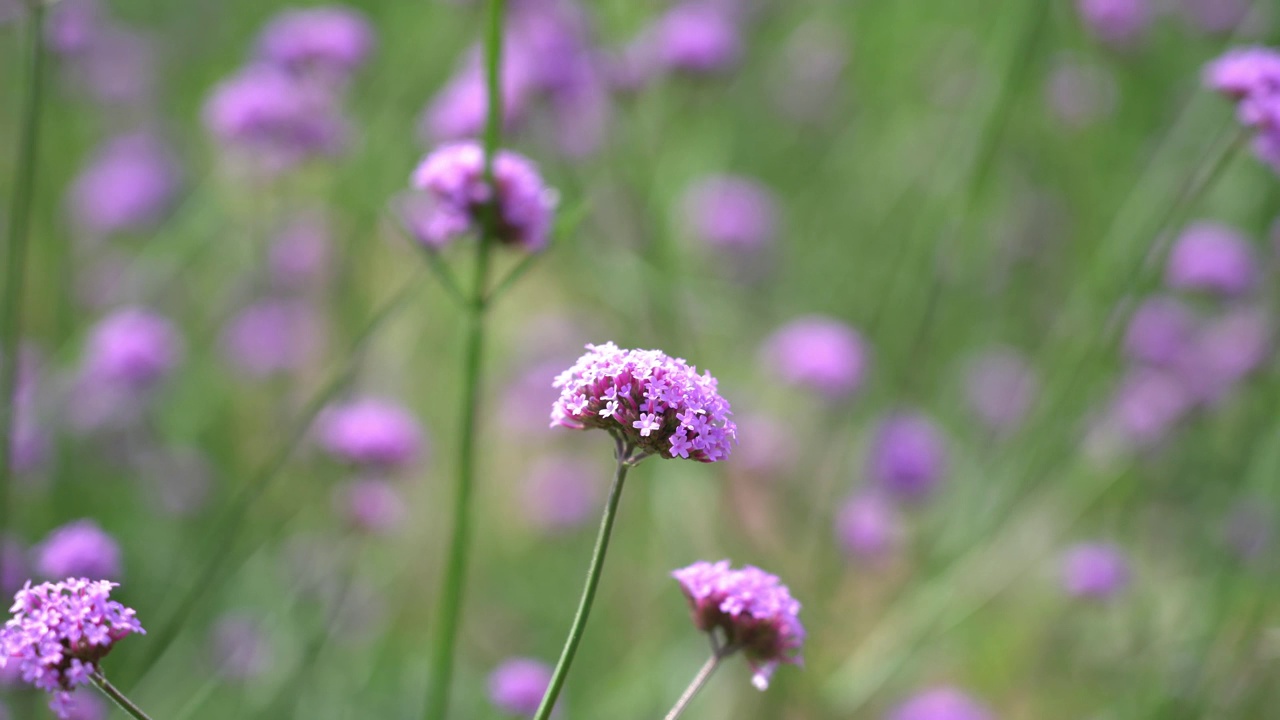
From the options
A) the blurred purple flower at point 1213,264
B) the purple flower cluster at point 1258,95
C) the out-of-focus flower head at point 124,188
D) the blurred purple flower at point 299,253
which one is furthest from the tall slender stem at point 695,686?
the out-of-focus flower head at point 124,188

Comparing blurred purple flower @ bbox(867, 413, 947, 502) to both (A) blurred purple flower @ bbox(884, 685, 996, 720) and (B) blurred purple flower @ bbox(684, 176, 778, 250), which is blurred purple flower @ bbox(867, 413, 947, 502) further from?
(B) blurred purple flower @ bbox(684, 176, 778, 250)

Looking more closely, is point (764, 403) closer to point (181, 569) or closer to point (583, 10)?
point (583, 10)

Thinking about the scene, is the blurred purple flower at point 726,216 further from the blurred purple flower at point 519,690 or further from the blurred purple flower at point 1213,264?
the blurred purple flower at point 519,690

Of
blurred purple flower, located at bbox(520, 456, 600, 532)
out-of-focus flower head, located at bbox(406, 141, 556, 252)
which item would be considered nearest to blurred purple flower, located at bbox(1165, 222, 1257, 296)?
blurred purple flower, located at bbox(520, 456, 600, 532)

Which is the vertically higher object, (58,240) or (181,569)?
(58,240)

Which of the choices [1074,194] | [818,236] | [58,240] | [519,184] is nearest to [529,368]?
[818,236]

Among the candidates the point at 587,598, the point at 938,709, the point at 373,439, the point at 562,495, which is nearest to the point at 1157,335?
the point at 938,709
